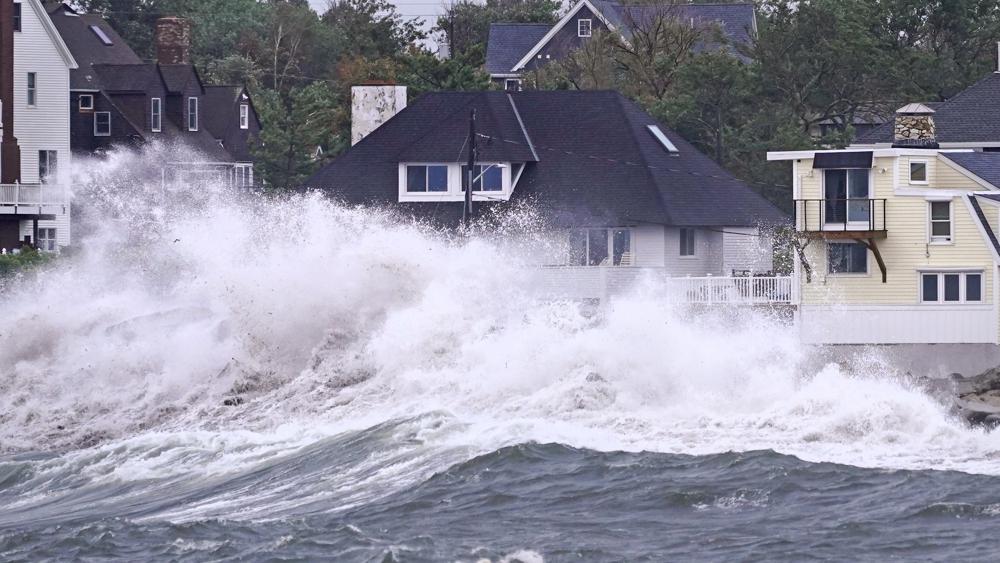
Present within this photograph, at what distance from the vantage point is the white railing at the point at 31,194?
58.0 m

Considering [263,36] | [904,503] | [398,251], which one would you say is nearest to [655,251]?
[398,251]

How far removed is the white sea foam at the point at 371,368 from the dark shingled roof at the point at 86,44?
1053 inches

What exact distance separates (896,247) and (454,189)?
14.1 metres

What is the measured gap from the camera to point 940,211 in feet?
140

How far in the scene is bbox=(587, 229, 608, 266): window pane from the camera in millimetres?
50500

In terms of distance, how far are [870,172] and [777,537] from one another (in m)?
20.8

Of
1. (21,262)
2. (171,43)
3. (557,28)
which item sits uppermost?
(557,28)

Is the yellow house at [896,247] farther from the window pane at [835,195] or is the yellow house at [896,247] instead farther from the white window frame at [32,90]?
the white window frame at [32,90]

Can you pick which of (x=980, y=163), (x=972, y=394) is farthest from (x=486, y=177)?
(x=972, y=394)

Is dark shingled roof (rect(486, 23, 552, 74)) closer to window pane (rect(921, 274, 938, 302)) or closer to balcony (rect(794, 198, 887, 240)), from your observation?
balcony (rect(794, 198, 887, 240))

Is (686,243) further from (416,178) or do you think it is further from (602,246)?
(416,178)

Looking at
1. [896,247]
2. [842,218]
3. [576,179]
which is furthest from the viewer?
[576,179]

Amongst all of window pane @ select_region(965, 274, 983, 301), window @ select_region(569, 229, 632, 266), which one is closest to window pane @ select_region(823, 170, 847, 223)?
window pane @ select_region(965, 274, 983, 301)

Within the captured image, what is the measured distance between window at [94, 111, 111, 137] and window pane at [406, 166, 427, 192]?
17.0m
